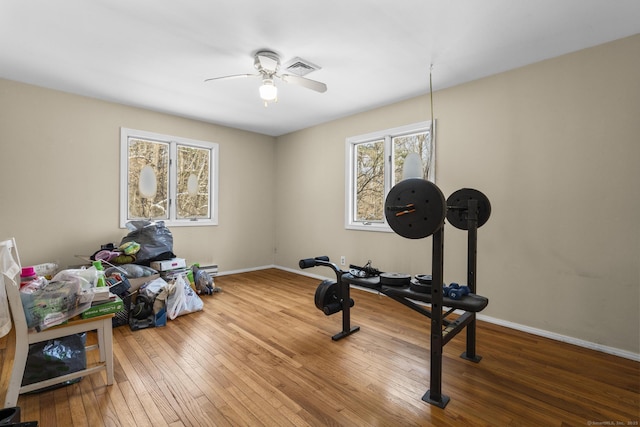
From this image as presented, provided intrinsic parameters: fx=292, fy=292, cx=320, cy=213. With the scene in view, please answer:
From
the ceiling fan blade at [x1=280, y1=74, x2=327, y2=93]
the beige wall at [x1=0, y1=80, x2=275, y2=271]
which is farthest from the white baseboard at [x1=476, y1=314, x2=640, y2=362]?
the beige wall at [x1=0, y1=80, x2=275, y2=271]

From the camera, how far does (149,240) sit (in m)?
3.63

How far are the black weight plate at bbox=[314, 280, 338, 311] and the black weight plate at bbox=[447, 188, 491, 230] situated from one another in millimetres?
1196

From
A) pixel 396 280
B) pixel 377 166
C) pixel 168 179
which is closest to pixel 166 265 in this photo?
pixel 168 179

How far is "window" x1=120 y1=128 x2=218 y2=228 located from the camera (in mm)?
4035

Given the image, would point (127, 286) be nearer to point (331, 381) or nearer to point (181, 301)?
point (181, 301)

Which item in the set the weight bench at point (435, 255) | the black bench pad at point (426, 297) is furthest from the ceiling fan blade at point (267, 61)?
the black bench pad at point (426, 297)

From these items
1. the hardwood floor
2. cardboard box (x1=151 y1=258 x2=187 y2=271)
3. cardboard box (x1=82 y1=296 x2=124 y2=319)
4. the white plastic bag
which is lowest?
the hardwood floor

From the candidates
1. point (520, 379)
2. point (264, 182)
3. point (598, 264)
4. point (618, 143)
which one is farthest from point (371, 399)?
point (264, 182)

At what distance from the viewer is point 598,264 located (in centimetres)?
242

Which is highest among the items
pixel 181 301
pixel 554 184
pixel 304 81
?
pixel 304 81

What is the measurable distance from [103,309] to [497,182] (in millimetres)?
3463

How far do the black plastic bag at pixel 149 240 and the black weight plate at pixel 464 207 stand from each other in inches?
131

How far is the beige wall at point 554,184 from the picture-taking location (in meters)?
2.32

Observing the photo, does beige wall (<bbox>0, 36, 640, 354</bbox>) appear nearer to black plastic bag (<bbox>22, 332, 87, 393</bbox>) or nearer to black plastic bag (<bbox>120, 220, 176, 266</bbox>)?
black plastic bag (<bbox>120, 220, 176, 266</bbox>)
